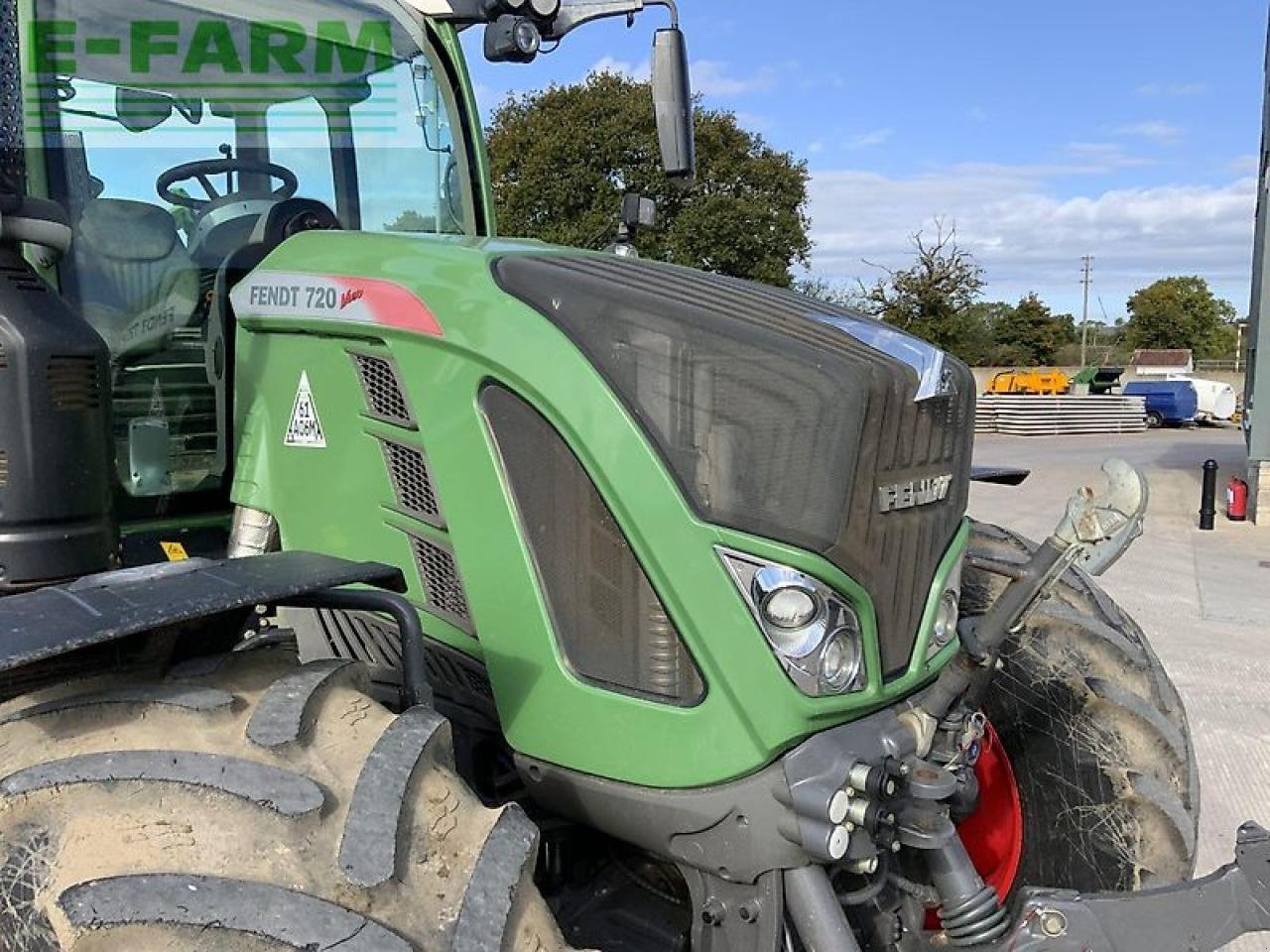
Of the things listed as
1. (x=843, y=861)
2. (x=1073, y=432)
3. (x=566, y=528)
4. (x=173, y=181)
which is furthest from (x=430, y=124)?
(x=1073, y=432)

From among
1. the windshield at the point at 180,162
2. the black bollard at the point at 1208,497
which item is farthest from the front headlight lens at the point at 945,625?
the black bollard at the point at 1208,497

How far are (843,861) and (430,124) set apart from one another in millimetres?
2331

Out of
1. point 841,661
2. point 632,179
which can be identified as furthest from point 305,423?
point 632,179

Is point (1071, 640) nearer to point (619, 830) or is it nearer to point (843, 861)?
point (843, 861)

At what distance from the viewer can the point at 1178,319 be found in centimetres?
6500

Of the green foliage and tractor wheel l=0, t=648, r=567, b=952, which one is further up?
the green foliage

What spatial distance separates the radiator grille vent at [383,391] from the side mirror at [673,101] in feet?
4.16

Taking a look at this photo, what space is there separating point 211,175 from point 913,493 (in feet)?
6.11

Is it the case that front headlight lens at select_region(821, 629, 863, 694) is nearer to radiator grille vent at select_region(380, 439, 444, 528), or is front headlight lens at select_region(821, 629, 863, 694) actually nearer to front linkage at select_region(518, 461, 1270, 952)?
front linkage at select_region(518, 461, 1270, 952)

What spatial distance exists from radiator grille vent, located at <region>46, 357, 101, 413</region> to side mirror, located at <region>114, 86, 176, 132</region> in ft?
3.06

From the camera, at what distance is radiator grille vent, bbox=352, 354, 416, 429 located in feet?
7.04

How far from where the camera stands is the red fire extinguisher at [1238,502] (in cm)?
1200

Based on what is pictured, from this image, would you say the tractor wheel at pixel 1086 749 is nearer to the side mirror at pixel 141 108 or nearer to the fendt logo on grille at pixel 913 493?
the fendt logo on grille at pixel 913 493

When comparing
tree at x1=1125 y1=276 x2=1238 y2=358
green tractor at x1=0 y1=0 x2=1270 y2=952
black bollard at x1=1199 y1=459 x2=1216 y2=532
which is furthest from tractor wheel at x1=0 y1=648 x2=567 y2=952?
tree at x1=1125 y1=276 x2=1238 y2=358
